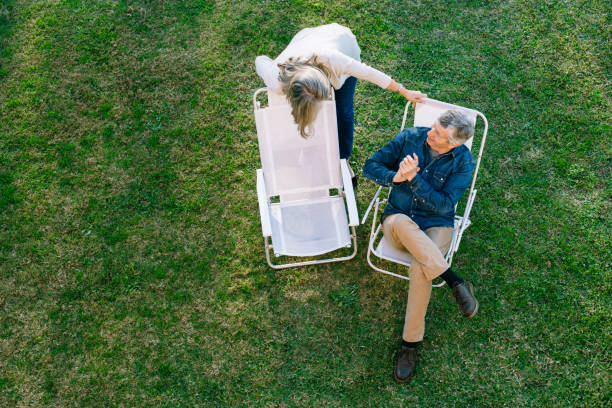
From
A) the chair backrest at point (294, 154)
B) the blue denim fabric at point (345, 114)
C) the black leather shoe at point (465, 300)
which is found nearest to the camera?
the black leather shoe at point (465, 300)

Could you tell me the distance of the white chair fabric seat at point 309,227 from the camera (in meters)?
4.27

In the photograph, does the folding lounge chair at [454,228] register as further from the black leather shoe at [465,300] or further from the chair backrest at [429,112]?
the black leather shoe at [465,300]

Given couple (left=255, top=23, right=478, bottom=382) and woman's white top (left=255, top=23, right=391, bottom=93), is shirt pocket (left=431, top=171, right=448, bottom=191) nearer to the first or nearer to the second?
couple (left=255, top=23, right=478, bottom=382)

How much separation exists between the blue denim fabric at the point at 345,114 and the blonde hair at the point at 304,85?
714mm

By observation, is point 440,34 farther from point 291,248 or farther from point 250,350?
point 250,350

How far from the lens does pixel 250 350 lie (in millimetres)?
4258

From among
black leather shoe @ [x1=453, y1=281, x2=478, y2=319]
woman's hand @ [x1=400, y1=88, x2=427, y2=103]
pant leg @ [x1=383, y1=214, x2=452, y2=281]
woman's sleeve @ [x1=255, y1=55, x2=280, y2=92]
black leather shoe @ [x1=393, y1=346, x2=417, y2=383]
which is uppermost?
woman's sleeve @ [x1=255, y1=55, x2=280, y2=92]

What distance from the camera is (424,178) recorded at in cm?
403

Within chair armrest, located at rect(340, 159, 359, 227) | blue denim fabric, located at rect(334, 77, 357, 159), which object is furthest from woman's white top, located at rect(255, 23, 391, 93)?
chair armrest, located at rect(340, 159, 359, 227)

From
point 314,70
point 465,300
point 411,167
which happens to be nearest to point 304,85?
point 314,70

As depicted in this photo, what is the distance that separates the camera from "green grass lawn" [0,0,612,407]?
4145 millimetres

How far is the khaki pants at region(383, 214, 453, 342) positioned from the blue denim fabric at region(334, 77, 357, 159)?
97cm

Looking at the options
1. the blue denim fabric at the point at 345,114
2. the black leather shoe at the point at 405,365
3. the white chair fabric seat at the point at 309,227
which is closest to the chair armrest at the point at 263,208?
the white chair fabric seat at the point at 309,227

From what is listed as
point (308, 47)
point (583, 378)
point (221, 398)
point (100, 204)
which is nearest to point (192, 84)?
point (100, 204)
